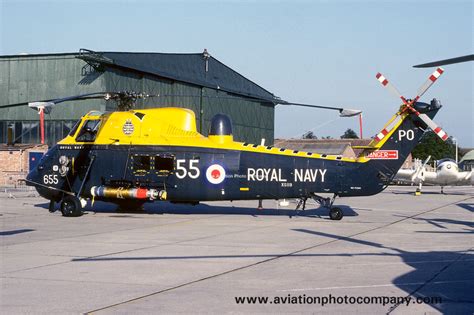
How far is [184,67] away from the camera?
5375cm

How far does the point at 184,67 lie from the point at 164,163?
3372 centimetres

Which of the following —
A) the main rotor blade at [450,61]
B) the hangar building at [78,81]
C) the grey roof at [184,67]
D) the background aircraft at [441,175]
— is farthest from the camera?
the hangar building at [78,81]

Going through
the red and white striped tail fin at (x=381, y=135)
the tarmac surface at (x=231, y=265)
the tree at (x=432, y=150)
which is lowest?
the tarmac surface at (x=231, y=265)

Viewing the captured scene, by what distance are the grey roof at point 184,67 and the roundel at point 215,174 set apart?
2121 cm

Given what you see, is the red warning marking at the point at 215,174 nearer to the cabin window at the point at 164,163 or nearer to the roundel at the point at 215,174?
the roundel at the point at 215,174

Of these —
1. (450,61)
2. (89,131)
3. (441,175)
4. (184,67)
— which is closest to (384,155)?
(89,131)

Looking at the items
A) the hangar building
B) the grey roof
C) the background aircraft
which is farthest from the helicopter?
the background aircraft

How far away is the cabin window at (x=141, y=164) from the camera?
69.6 ft

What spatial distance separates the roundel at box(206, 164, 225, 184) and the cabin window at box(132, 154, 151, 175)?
2166 mm

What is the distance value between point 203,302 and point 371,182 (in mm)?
13267

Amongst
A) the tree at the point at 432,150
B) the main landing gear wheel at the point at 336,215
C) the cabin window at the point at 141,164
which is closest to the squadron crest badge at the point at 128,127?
the cabin window at the point at 141,164

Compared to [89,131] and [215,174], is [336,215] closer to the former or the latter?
[215,174]

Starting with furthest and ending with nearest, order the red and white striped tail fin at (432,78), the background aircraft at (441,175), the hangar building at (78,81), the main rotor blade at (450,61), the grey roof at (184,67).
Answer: the hangar building at (78,81)
the grey roof at (184,67)
the background aircraft at (441,175)
the red and white striped tail fin at (432,78)
the main rotor blade at (450,61)

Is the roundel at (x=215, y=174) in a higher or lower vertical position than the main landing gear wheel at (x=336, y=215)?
higher
